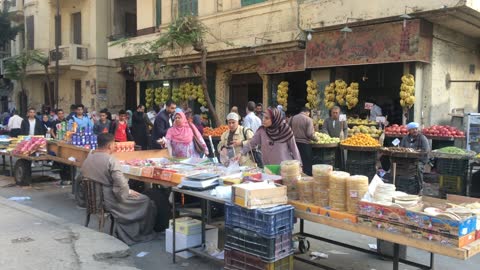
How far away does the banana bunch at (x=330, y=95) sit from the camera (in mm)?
13712

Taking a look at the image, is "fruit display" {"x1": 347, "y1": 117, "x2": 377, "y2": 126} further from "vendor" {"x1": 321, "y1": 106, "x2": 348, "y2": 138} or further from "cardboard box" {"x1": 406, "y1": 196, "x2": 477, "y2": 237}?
"cardboard box" {"x1": 406, "y1": 196, "x2": 477, "y2": 237}

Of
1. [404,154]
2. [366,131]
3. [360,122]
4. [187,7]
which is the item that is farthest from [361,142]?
[187,7]

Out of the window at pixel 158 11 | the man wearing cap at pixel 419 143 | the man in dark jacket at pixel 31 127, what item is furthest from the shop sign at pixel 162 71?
the man wearing cap at pixel 419 143

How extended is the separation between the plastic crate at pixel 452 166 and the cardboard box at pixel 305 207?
5236 mm

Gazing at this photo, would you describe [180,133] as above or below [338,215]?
above

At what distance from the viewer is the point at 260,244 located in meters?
4.27

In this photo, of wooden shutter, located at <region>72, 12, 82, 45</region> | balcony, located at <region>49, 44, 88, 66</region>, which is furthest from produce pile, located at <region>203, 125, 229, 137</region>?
wooden shutter, located at <region>72, 12, 82, 45</region>

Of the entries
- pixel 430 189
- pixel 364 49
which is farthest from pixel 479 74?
pixel 430 189

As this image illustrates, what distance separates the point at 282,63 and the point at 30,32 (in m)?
21.1

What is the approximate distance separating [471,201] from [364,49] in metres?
8.77

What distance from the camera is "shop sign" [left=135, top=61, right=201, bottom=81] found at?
737 inches

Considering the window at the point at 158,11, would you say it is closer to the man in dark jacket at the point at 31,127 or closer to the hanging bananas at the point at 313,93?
the hanging bananas at the point at 313,93

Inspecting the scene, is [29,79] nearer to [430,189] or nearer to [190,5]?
[190,5]

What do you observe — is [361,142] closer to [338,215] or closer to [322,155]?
[322,155]
